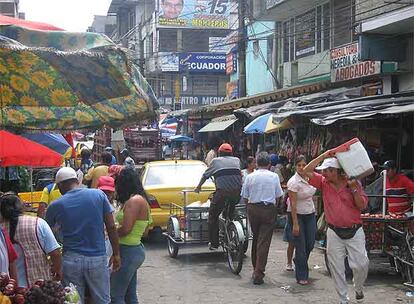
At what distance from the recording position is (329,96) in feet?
48.3

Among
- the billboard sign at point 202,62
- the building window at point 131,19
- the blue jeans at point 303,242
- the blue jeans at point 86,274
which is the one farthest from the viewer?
the building window at point 131,19

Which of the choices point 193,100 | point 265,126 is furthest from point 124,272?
point 193,100

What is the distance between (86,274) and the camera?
5.09 m

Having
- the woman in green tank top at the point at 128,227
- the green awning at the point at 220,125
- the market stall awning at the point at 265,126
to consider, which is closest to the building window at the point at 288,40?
the green awning at the point at 220,125

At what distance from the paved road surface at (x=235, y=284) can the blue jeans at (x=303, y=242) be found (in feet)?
0.70

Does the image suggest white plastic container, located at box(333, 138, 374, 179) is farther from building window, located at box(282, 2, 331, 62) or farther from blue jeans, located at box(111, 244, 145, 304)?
building window, located at box(282, 2, 331, 62)

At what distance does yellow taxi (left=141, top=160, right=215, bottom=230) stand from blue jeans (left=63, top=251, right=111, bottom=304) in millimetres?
5560

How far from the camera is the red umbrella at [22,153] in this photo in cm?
805

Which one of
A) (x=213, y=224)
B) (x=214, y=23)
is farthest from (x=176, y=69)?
(x=213, y=224)

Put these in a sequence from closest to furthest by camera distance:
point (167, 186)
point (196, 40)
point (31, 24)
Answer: point (31, 24), point (167, 186), point (196, 40)

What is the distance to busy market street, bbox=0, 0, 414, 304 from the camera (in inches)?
151

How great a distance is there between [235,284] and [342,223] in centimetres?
227

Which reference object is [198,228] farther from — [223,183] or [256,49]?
[256,49]

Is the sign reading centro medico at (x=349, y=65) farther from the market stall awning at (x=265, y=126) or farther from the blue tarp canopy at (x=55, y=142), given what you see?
the blue tarp canopy at (x=55, y=142)
